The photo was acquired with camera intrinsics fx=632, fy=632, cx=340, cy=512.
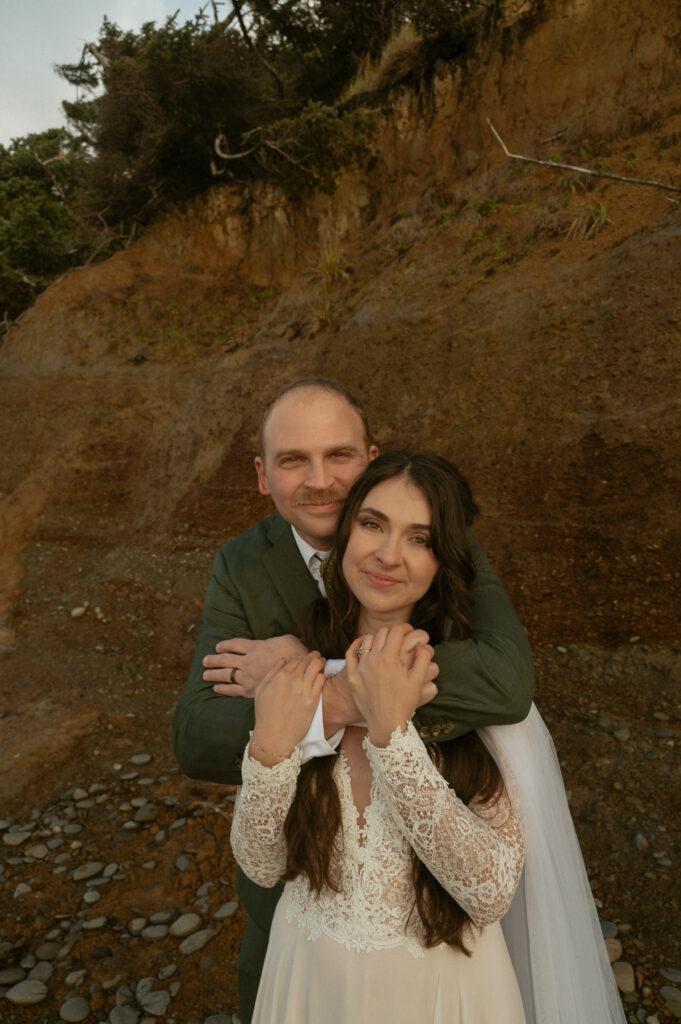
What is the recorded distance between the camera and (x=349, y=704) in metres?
1.72

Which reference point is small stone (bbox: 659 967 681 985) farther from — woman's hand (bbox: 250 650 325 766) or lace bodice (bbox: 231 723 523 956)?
woman's hand (bbox: 250 650 325 766)

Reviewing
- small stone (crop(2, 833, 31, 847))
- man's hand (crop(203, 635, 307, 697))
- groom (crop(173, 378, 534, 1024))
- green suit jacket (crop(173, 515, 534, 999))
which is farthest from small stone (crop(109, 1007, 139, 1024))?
man's hand (crop(203, 635, 307, 697))

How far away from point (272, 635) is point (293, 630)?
0.27ft

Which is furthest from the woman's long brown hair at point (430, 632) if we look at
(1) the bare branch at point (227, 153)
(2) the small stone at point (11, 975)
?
(1) the bare branch at point (227, 153)

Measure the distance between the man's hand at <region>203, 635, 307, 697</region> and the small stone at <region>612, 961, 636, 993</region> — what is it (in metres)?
2.55

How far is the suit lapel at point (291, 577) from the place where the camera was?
7.74 feet

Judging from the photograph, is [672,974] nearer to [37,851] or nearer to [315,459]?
[315,459]

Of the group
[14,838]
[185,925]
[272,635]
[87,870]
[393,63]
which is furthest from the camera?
[393,63]

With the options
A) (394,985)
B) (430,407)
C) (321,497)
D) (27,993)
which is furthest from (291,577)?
(430,407)

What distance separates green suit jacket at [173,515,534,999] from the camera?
5.96 ft

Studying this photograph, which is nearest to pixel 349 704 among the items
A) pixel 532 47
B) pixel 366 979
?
pixel 366 979

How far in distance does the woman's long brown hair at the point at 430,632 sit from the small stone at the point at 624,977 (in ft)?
6.44

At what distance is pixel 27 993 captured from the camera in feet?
10.8

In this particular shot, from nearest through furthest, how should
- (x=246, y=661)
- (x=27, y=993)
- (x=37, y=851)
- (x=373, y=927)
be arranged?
(x=373, y=927) < (x=246, y=661) < (x=27, y=993) < (x=37, y=851)
